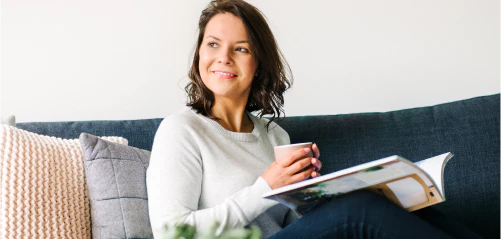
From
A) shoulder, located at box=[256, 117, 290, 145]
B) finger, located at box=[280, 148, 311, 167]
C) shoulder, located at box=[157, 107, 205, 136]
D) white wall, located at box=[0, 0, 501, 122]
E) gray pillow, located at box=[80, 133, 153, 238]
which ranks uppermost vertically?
white wall, located at box=[0, 0, 501, 122]

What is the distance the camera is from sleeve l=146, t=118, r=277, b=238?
4.72 feet

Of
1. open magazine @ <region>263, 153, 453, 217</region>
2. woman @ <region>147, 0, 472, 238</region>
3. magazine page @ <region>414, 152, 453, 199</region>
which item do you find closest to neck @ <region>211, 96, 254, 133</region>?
→ woman @ <region>147, 0, 472, 238</region>

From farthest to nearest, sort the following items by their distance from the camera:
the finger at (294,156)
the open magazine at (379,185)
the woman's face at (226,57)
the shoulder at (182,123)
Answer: the woman's face at (226,57), the shoulder at (182,123), the finger at (294,156), the open magazine at (379,185)

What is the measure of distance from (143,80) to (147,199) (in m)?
0.81

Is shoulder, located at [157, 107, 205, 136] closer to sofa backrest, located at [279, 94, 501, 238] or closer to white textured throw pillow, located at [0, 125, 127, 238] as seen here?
white textured throw pillow, located at [0, 125, 127, 238]

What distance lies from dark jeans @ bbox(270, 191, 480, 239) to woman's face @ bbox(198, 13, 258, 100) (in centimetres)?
61

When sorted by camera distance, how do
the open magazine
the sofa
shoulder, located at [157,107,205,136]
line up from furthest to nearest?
the sofa, shoulder, located at [157,107,205,136], the open magazine

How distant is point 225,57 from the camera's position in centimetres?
169

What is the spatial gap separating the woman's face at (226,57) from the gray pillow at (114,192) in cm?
37

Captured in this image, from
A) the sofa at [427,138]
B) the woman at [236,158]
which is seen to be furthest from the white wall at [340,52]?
the woman at [236,158]

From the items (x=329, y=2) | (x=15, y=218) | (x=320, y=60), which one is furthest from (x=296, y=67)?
(x=15, y=218)

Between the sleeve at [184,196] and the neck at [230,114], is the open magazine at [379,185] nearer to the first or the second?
the sleeve at [184,196]

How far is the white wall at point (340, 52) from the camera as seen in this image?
7.43 feet

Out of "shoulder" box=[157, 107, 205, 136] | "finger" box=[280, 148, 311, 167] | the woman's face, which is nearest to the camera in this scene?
"finger" box=[280, 148, 311, 167]
